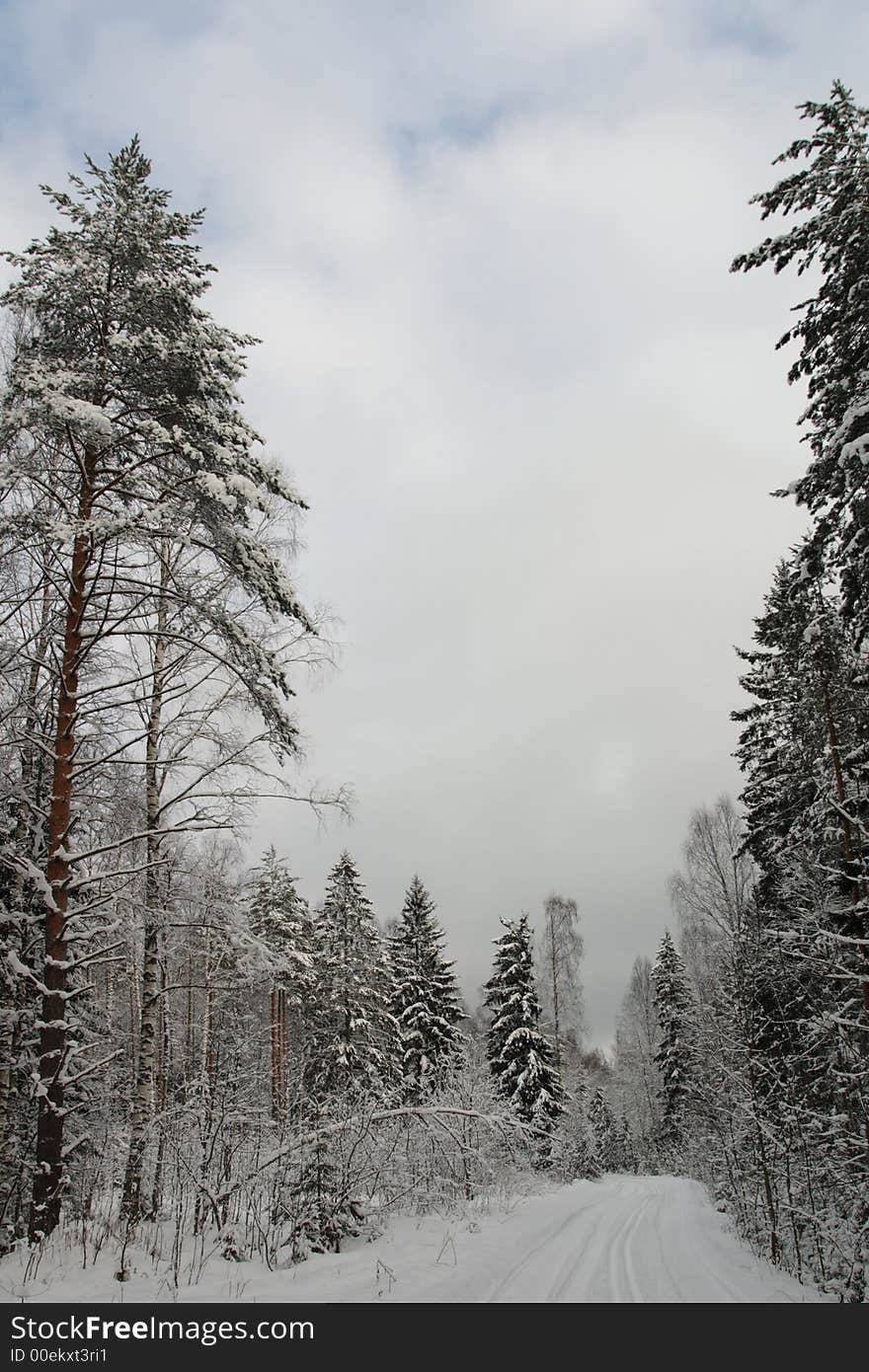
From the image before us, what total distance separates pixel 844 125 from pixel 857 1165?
14521 mm

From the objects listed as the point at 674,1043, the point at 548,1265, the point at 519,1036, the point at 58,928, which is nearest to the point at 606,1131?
the point at 674,1043

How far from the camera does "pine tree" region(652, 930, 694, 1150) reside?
3921 centimetres

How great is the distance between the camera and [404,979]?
3075 cm

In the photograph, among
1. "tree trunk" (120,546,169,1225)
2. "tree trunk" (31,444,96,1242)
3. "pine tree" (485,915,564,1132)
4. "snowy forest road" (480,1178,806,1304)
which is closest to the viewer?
"tree trunk" (31,444,96,1242)

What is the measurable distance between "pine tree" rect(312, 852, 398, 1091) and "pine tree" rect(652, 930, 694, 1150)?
1817 cm

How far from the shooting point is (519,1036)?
3009cm

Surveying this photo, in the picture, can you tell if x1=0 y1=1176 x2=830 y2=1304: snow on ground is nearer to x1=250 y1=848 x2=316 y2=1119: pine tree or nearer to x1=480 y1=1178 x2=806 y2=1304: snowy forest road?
x1=480 y1=1178 x2=806 y2=1304: snowy forest road

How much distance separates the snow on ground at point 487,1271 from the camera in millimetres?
6414

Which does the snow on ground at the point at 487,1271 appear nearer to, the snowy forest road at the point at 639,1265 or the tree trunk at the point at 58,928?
the snowy forest road at the point at 639,1265

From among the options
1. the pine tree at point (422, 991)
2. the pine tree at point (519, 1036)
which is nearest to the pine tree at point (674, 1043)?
the pine tree at point (519, 1036)

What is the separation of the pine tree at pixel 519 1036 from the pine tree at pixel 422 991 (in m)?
1.86

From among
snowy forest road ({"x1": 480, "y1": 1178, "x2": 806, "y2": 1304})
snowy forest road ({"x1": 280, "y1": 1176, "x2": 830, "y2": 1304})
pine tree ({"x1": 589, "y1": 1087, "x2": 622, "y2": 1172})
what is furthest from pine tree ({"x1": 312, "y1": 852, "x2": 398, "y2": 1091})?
pine tree ({"x1": 589, "y1": 1087, "x2": 622, "y2": 1172})
